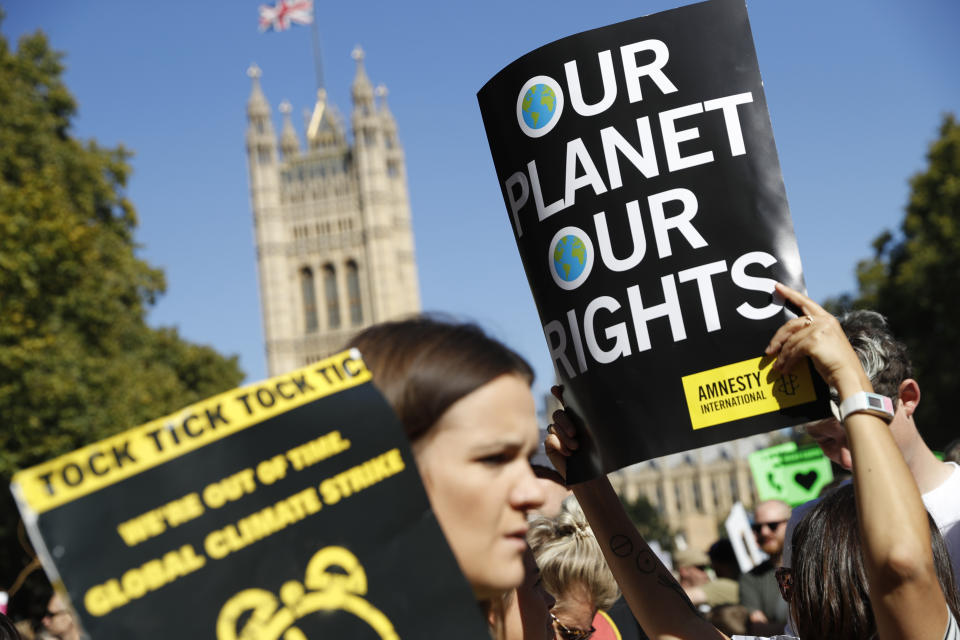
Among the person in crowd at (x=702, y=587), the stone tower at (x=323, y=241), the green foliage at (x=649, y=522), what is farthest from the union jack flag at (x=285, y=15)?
the person in crowd at (x=702, y=587)

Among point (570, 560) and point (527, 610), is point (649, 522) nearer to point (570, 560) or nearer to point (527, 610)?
point (570, 560)

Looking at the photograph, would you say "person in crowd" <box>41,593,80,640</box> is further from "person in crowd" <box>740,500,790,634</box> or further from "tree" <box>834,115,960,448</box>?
"tree" <box>834,115,960,448</box>

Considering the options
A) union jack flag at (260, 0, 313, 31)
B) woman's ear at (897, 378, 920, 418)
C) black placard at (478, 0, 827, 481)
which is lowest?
woman's ear at (897, 378, 920, 418)

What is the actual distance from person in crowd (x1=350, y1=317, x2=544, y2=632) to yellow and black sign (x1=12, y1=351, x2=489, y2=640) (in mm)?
62

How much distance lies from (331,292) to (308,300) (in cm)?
162

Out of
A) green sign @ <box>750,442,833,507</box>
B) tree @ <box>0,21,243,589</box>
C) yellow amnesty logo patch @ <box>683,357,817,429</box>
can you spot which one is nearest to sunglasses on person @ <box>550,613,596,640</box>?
yellow amnesty logo patch @ <box>683,357,817,429</box>

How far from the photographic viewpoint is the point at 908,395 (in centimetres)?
263

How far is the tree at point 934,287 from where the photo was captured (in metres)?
26.0

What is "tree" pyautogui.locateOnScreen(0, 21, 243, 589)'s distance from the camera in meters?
17.6

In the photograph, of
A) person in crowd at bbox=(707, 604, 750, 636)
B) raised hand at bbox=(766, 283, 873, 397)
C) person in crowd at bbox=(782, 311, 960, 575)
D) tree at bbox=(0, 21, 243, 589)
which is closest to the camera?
raised hand at bbox=(766, 283, 873, 397)

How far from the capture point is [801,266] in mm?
1937

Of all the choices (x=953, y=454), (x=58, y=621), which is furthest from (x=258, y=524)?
(x=58, y=621)

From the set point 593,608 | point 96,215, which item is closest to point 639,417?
point 593,608

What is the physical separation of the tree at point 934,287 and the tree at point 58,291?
57.4 feet
